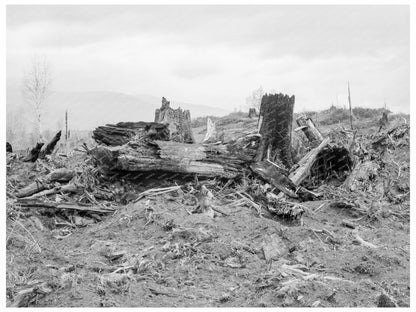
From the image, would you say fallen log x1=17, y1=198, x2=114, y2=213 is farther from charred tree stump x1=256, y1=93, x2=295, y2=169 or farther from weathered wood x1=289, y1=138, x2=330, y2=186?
charred tree stump x1=256, y1=93, x2=295, y2=169

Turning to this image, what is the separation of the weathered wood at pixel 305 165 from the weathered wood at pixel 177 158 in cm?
77

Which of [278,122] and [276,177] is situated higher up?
[278,122]

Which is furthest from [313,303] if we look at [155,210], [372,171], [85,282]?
[372,171]

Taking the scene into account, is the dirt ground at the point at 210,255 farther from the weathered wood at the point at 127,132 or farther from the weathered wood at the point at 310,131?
the weathered wood at the point at 310,131

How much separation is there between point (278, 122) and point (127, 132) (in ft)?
9.02

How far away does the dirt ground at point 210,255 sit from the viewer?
475cm

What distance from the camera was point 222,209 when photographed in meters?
7.00

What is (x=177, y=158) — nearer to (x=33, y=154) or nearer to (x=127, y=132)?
(x=127, y=132)

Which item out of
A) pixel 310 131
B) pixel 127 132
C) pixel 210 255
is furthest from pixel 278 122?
pixel 210 255

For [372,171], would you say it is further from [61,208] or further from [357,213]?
[61,208]

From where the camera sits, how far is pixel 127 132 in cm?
854

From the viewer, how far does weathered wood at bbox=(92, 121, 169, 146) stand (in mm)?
8492
